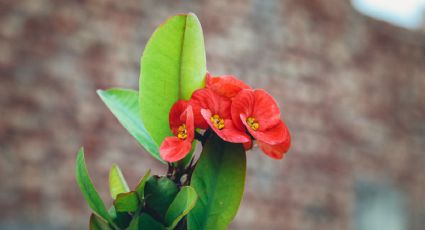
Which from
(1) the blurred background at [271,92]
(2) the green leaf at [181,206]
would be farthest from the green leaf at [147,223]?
(1) the blurred background at [271,92]

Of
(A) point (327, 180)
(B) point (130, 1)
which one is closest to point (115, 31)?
(B) point (130, 1)

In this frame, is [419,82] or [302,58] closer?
[302,58]

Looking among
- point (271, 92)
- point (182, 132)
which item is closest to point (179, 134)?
point (182, 132)

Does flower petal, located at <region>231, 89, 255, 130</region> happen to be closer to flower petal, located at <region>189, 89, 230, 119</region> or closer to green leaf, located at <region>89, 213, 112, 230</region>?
flower petal, located at <region>189, 89, 230, 119</region>

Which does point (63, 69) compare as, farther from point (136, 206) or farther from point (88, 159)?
point (136, 206)

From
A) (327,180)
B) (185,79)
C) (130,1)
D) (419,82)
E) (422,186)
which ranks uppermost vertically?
(185,79)

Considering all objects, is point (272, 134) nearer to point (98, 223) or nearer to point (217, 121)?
point (217, 121)

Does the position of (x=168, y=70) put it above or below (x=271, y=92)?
above
